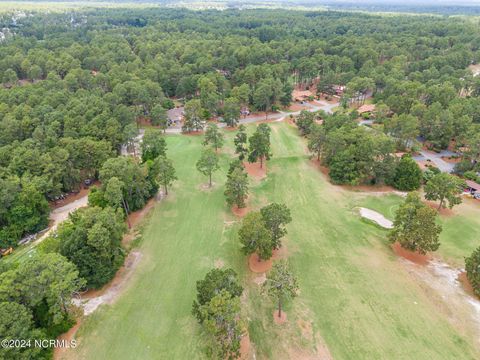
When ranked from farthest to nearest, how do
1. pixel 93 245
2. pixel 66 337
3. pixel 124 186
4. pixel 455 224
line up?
1. pixel 455 224
2. pixel 124 186
3. pixel 93 245
4. pixel 66 337

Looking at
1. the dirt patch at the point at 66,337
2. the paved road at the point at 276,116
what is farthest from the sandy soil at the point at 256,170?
the dirt patch at the point at 66,337

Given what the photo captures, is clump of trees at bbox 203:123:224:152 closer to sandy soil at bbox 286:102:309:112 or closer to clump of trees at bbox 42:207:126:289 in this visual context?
clump of trees at bbox 42:207:126:289

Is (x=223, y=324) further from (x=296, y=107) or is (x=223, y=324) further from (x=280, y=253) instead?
(x=296, y=107)

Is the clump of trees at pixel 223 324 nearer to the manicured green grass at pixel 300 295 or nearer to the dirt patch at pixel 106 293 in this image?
the manicured green grass at pixel 300 295

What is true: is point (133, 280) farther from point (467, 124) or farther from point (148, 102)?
point (467, 124)

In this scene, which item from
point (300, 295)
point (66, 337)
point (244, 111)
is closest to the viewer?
point (66, 337)

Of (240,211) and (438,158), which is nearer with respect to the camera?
(240,211)

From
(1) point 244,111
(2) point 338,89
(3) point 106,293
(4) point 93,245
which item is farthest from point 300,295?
(2) point 338,89

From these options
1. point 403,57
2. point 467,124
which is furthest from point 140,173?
point 403,57
